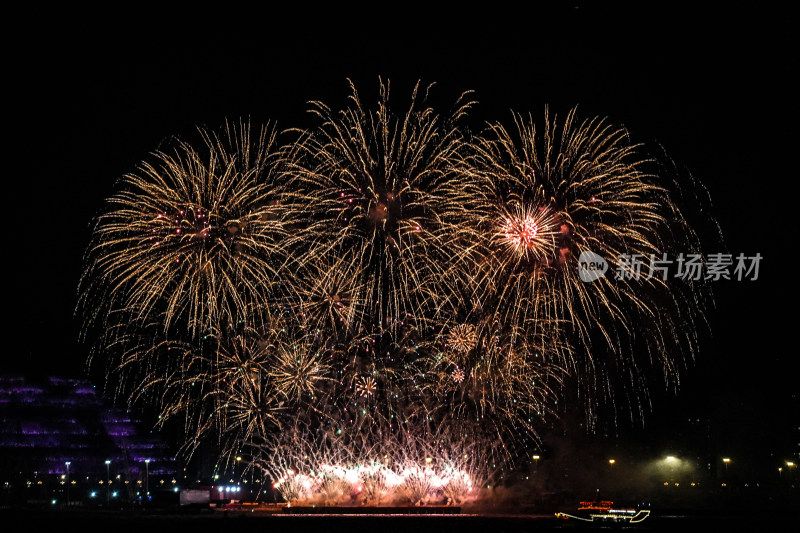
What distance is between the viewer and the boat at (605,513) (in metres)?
32.1

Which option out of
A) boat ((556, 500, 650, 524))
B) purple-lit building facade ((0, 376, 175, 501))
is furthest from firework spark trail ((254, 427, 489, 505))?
purple-lit building facade ((0, 376, 175, 501))

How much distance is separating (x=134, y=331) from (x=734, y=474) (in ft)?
129

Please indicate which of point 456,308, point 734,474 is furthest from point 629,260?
point 734,474

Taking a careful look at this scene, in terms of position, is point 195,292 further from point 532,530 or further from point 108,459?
point 108,459

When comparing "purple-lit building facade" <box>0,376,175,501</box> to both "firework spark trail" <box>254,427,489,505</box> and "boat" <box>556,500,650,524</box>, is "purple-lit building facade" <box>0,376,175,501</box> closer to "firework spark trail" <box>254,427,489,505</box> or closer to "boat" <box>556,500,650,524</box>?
"firework spark trail" <box>254,427,489,505</box>

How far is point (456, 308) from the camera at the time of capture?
37438mm

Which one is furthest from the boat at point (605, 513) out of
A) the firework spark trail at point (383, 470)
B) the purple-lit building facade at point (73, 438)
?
the purple-lit building facade at point (73, 438)

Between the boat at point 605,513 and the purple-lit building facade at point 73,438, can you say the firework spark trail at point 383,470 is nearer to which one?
the boat at point 605,513

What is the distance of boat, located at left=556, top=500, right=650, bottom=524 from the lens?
32094 millimetres

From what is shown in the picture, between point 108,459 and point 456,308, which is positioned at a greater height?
point 456,308

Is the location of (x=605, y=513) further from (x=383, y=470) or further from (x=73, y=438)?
(x=73, y=438)

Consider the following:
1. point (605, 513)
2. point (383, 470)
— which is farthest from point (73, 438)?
point (605, 513)

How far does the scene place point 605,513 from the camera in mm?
32125

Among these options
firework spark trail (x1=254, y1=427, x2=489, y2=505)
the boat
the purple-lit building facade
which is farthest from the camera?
the purple-lit building facade
